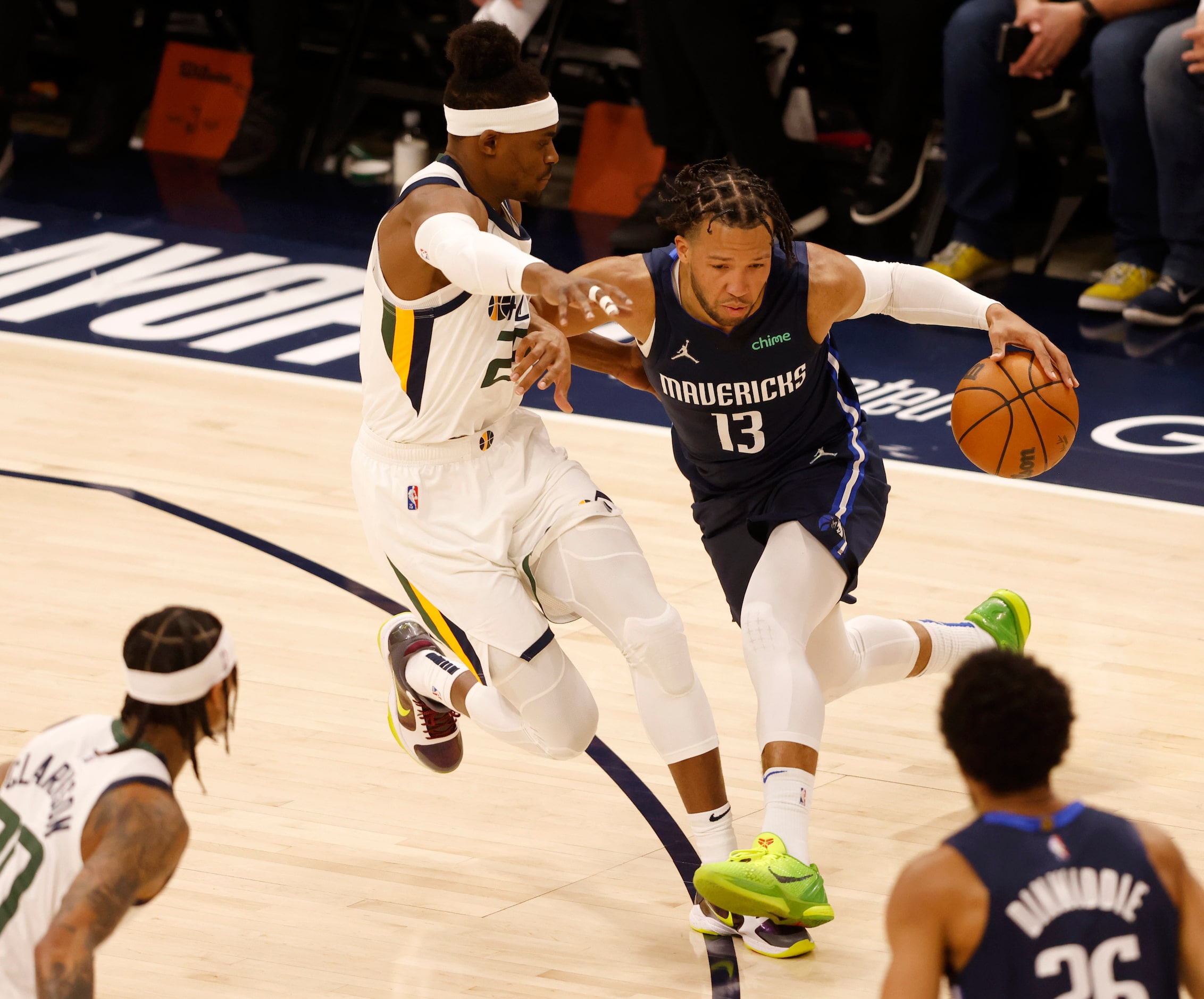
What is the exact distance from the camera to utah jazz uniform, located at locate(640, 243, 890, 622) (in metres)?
4.17

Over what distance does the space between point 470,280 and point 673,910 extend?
4.85 feet

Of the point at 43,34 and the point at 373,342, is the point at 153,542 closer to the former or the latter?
the point at 373,342

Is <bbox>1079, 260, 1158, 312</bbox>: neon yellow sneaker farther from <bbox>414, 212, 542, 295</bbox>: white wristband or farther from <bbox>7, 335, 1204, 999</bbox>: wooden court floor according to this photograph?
<bbox>414, 212, 542, 295</bbox>: white wristband

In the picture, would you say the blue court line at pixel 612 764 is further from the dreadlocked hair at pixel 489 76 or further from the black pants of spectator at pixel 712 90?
the black pants of spectator at pixel 712 90

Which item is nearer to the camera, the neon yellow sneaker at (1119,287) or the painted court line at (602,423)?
the painted court line at (602,423)

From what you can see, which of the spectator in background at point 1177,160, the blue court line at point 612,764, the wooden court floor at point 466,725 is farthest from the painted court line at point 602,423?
the spectator in background at point 1177,160

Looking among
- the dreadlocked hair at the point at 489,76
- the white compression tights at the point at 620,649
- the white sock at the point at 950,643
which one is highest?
the dreadlocked hair at the point at 489,76

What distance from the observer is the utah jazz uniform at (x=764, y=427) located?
4.17 meters

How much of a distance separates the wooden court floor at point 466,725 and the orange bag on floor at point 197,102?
3953 millimetres

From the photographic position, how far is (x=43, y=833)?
2633 millimetres

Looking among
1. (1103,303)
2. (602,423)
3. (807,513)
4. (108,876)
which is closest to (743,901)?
(807,513)

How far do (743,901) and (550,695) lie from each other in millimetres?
707

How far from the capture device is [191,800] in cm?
436

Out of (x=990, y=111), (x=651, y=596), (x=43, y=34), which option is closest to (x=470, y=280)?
(x=651, y=596)
